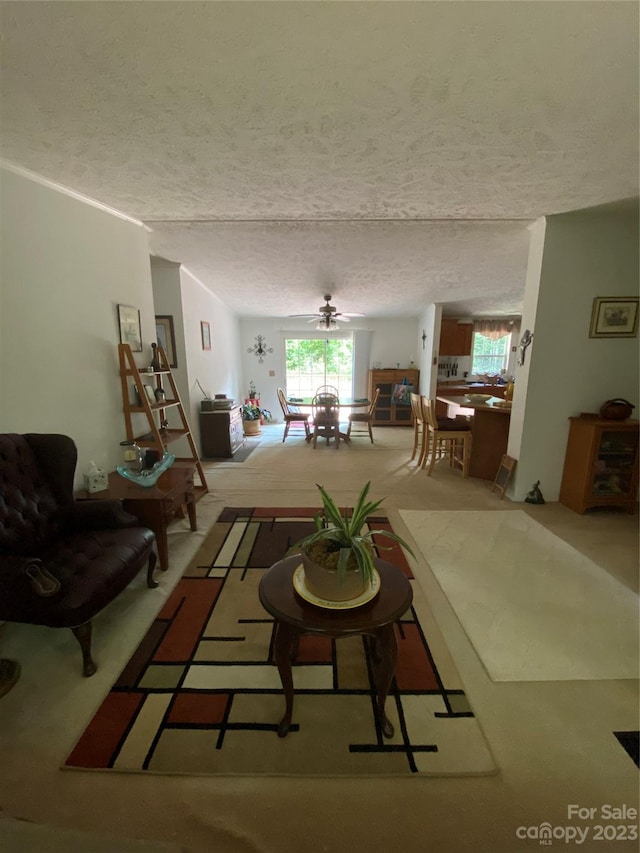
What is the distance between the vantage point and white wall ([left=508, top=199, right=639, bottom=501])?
8.74 ft

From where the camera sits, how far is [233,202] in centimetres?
231

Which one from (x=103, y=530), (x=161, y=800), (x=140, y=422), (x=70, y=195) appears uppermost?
(x=70, y=195)

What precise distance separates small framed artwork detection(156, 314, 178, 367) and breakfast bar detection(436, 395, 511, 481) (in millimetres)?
3610

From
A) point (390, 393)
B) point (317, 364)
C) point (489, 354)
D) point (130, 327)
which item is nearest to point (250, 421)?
point (317, 364)

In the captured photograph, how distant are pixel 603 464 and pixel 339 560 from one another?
306cm

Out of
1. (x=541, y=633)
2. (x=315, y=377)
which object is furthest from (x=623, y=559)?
(x=315, y=377)

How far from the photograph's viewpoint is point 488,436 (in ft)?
12.1

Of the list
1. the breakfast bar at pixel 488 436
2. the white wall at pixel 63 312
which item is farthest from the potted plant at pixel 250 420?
the breakfast bar at pixel 488 436

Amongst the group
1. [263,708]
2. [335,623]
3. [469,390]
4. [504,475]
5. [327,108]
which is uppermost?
[327,108]

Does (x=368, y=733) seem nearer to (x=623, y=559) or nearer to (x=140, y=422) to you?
(x=623, y=559)

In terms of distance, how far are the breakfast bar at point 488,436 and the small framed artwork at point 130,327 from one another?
3.52 meters

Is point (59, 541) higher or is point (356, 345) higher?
point (356, 345)

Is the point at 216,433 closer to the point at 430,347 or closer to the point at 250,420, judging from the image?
the point at 250,420

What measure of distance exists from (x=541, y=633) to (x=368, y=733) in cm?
106
